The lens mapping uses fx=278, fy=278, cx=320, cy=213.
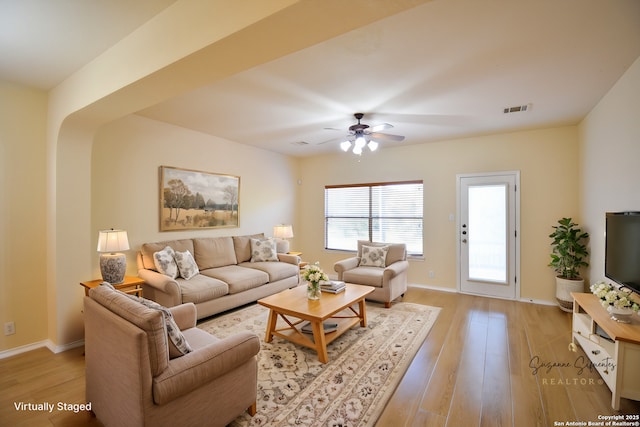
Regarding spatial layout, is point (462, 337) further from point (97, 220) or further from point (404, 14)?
point (97, 220)

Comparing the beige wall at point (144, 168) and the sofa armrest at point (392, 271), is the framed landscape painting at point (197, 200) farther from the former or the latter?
the sofa armrest at point (392, 271)

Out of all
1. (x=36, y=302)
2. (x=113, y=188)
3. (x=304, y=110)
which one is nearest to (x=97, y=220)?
(x=113, y=188)

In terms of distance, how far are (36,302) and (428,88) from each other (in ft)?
15.4

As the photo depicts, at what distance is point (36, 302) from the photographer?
2959 mm

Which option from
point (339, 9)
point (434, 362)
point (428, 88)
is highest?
point (428, 88)

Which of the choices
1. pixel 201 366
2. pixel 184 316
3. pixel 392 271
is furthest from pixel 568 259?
pixel 184 316

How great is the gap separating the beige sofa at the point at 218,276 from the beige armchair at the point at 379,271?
3.18 feet

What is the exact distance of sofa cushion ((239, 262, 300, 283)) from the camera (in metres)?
4.41

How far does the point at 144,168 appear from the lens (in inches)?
149

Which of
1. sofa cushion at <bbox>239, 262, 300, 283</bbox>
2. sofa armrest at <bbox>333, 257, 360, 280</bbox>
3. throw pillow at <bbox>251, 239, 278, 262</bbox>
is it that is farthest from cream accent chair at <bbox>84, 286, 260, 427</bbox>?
throw pillow at <bbox>251, 239, 278, 262</bbox>

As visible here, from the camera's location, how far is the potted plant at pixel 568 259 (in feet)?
12.1

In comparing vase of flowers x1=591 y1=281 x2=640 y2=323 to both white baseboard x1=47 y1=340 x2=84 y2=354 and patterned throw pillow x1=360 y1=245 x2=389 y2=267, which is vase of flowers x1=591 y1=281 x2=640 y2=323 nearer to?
patterned throw pillow x1=360 y1=245 x2=389 y2=267

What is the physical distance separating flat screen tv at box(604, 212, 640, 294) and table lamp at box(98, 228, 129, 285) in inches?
184

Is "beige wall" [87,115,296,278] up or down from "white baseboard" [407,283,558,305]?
up
